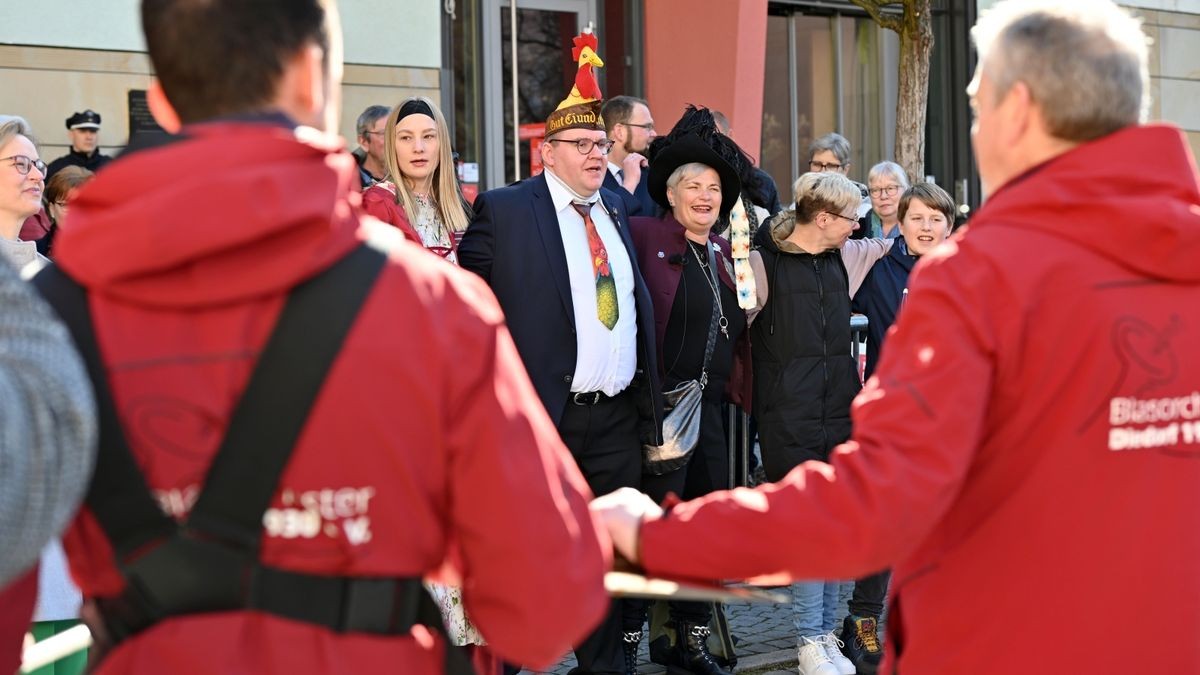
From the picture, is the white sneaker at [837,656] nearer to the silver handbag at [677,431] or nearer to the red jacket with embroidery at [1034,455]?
the silver handbag at [677,431]

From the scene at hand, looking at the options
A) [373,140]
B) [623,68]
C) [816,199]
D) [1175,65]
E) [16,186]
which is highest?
[1175,65]

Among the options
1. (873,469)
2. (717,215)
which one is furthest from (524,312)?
(873,469)

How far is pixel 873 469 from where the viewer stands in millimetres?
2584

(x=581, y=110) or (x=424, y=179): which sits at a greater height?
(x=581, y=110)

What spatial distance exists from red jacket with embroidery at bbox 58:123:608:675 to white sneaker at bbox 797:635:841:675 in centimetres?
464

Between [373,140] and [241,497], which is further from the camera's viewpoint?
[373,140]

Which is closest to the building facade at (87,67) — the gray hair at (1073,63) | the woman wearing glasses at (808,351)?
the woman wearing glasses at (808,351)

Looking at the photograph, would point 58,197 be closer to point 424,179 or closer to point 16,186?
point 16,186

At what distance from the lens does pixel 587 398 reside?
6.26 m

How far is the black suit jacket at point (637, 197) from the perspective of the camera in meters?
7.51

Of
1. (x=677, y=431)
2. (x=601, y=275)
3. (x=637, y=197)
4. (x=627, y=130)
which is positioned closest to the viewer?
(x=601, y=275)

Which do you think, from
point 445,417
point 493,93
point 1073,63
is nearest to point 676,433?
point 1073,63

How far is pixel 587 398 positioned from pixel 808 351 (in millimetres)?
Result: 1081

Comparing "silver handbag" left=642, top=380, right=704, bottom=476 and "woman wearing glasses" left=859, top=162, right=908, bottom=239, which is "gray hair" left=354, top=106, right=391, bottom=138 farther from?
"silver handbag" left=642, top=380, right=704, bottom=476
